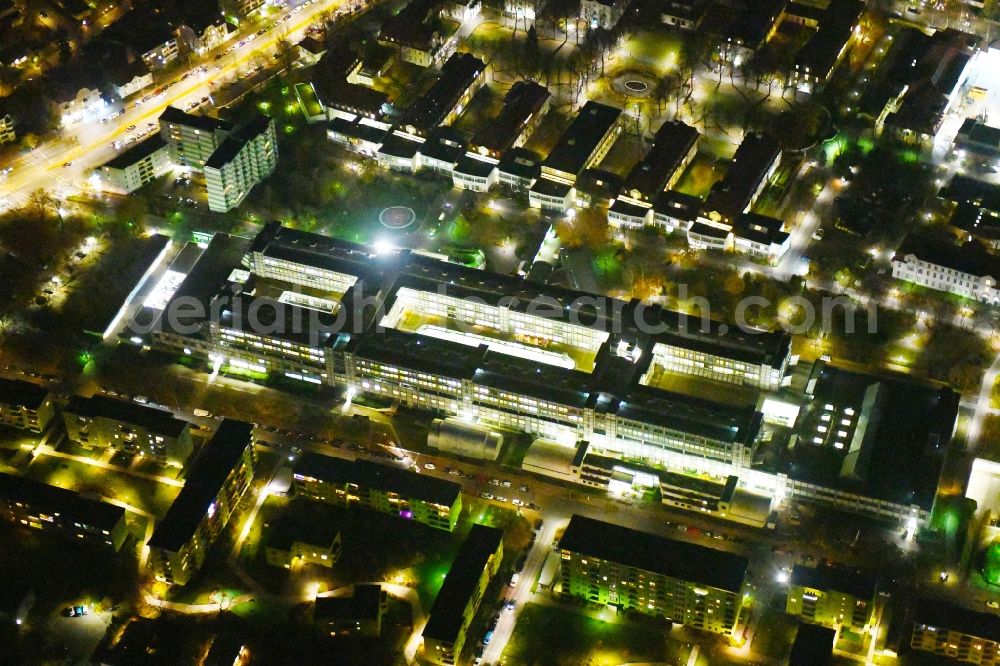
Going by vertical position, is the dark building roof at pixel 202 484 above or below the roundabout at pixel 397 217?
below

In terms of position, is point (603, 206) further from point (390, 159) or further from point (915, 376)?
point (915, 376)

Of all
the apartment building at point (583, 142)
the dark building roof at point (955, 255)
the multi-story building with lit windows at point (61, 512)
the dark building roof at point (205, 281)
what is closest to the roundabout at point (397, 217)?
the dark building roof at point (205, 281)

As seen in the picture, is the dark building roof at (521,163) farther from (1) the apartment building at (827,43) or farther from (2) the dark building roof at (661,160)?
(1) the apartment building at (827,43)

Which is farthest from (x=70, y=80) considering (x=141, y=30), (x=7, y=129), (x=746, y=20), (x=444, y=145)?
(x=746, y=20)

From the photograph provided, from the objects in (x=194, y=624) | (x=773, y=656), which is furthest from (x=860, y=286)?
(x=194, y=624)

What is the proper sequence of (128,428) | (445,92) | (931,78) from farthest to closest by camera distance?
(445,92) → (931,78) → (128,428)

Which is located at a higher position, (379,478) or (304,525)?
(379,478)

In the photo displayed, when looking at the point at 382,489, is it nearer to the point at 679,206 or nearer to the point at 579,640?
the point at 579,640
